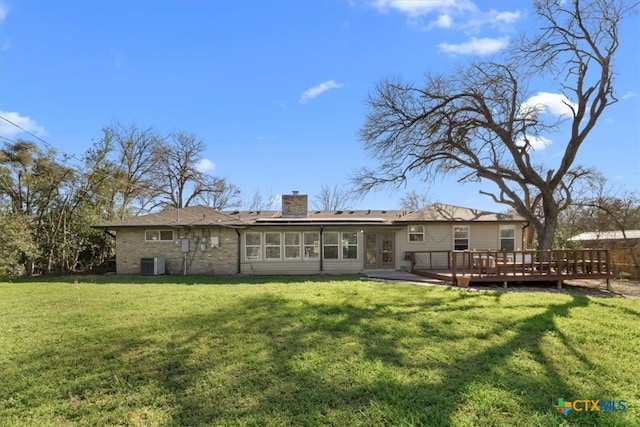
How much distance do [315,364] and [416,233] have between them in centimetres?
1349

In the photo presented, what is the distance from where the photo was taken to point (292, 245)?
1622cm

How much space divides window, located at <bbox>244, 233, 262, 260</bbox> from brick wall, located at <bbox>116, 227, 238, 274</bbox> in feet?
1.56

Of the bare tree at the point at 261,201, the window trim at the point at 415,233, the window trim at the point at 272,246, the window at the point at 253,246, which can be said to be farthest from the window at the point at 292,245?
the bare tree at the point at 261,201

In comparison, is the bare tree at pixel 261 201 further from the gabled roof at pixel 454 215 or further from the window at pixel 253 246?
the gabled roof at pixel 454 215

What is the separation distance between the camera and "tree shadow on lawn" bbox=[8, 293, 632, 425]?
3.48m

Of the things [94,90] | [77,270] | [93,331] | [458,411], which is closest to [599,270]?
[458,411]

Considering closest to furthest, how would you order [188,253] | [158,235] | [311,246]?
[188,253], [158,235], [311,246]

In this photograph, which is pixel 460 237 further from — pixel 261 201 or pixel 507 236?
pixel 261 201

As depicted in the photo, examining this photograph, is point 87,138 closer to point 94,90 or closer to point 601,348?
point 94,90

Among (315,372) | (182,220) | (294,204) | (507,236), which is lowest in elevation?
(315,372)

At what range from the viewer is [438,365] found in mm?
4516

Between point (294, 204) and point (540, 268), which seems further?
point (294, 204)

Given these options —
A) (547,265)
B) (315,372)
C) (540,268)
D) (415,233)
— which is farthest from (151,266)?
(547,265)

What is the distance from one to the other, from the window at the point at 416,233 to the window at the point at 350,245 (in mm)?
2721
